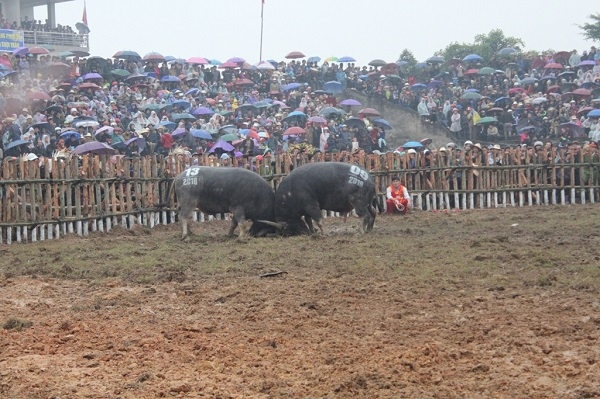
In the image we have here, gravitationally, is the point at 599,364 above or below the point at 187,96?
below

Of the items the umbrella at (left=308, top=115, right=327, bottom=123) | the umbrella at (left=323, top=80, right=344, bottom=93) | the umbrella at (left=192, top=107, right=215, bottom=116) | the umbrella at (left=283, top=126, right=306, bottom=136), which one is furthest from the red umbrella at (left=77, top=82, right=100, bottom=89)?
the umbrella at (left=323, top=80, right=344, bottom=93)

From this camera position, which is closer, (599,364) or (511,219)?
(599,364)

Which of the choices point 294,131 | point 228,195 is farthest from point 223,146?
point 228,195

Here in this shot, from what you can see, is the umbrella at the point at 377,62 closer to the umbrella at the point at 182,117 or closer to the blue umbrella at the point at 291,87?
the blue umbrella at the point at 291,87

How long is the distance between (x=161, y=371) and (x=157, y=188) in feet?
41.8

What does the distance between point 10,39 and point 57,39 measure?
23.0 feet

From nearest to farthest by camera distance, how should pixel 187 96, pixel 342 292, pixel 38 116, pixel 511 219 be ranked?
pixel 342 292, pixel 511 219, pixel 38 116, pixel 187 96

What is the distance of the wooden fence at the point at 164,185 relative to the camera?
17250mm

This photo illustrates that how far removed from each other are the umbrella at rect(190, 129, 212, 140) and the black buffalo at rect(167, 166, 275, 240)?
31.8 feet

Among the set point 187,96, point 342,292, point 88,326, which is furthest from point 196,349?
point 187,96

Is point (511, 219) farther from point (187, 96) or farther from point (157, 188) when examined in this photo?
point (187, 96)

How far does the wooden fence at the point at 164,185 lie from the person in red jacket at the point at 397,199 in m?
1.01

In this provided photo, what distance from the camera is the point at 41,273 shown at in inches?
504

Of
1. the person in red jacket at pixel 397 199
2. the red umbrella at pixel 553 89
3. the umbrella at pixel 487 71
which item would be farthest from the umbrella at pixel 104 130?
the umbrella at pixel 487 71
